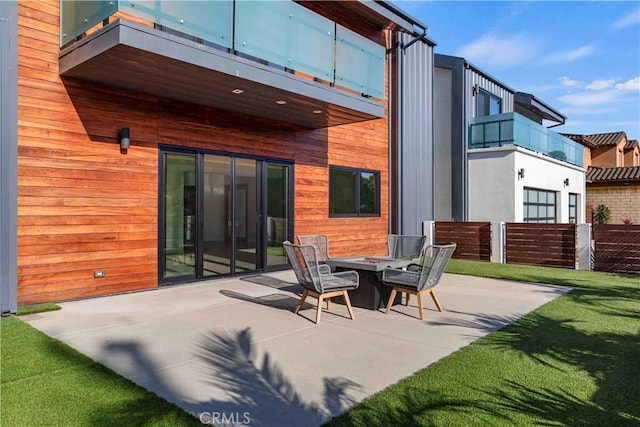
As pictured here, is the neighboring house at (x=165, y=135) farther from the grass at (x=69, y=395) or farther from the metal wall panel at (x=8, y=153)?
the grass at (x=69, y=395)

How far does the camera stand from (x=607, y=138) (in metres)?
26.6

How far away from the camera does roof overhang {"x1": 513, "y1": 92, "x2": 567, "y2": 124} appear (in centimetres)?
1895

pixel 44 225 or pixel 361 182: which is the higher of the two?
pixel 361 182

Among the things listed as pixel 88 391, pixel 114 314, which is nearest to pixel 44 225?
pixel 114 314

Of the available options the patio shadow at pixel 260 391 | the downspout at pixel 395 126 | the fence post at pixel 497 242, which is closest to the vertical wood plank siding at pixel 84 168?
the patio shadow at pixel 260 391

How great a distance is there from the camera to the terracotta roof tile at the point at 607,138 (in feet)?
85.8

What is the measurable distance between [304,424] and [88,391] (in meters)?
1.65

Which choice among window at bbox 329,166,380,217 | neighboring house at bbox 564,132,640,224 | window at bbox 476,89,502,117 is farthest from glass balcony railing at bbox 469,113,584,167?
neighboring house at bbox 564,132,640,224

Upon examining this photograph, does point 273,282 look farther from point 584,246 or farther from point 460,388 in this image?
point 584,246

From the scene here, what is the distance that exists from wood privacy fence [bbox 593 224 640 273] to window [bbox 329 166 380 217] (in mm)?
5415

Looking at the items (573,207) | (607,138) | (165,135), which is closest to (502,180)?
(573,207)

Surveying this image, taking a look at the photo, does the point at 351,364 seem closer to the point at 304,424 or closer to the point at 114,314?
the point at 304,424

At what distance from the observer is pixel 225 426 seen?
2.73m

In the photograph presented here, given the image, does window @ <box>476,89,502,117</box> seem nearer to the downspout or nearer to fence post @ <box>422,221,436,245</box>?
the downspout
